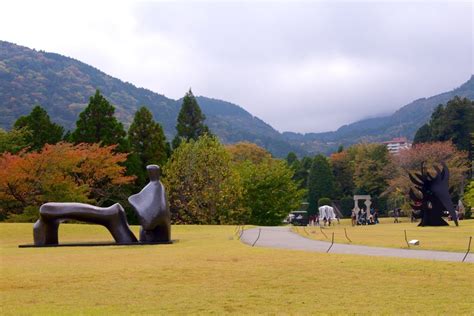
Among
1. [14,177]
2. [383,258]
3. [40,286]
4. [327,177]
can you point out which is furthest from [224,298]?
[327,177]

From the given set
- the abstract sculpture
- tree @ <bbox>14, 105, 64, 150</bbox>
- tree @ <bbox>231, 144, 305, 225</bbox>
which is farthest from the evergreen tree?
the abstract sculpture

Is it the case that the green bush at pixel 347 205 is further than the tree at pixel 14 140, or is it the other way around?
the green bush at pixel 347 205

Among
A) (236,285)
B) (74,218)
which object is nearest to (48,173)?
(74,218)

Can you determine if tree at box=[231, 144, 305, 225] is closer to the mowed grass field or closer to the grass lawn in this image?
the grass lawn

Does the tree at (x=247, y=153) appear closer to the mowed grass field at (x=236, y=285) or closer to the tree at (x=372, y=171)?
the tree at (x=372, y=171)

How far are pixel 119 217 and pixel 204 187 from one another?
18349 mm

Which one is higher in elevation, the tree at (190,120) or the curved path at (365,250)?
the tree at (190,120)

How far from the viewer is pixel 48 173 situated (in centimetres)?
3328

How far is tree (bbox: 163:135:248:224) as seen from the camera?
40.2 meters

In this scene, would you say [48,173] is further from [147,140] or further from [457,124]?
[457,124]

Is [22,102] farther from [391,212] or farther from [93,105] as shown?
[391,212]

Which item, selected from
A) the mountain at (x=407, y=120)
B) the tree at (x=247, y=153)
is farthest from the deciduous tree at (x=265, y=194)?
the mountain at (x=407, y=120)

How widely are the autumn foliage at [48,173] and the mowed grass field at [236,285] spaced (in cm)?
1719

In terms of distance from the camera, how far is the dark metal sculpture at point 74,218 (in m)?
21.8
